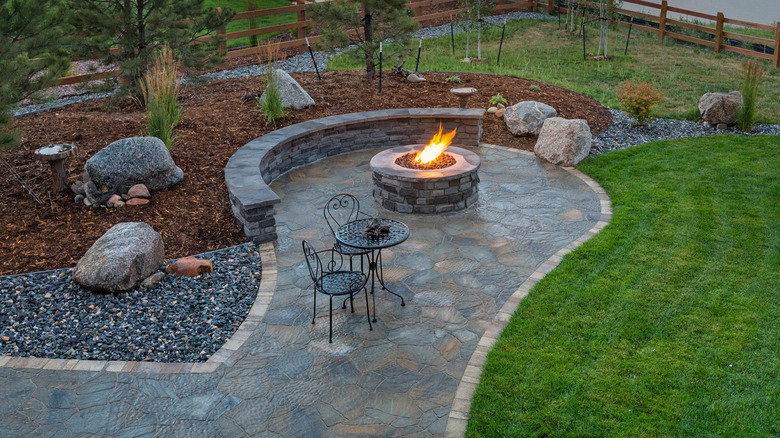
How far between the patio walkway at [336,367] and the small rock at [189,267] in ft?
2.41

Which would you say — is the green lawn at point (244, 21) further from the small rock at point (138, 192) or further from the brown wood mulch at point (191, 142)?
the small rock at point (138, 192)

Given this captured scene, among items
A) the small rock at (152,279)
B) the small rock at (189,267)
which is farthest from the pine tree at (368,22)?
the small rock at (152,279)

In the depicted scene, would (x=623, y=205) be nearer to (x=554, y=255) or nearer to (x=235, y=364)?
(x=554, y=255)

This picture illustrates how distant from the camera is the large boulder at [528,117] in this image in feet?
31.8

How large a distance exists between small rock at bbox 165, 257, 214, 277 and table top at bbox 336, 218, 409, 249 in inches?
54.1

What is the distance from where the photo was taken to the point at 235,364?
4.63 meters

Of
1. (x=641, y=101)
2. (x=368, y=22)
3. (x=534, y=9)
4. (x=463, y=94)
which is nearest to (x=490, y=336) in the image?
(x=463, y=94)

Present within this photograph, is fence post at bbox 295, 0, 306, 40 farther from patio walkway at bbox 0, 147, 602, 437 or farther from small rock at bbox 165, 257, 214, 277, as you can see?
small rock at bbox 165, 257, 214, 277

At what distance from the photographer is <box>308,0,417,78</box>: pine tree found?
1141 cm

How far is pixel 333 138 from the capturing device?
9180mm

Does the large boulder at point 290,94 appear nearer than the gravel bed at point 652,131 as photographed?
No

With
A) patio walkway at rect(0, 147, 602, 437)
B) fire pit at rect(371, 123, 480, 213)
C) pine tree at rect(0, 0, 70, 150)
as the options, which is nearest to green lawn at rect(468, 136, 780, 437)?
patio walkway at rect(0, 147, 602, 437)

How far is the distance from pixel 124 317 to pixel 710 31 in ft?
55.0

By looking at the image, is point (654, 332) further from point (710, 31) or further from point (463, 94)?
point (710, 31)
